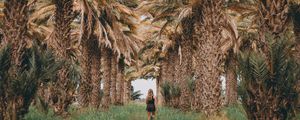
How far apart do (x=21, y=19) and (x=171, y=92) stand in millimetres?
14302

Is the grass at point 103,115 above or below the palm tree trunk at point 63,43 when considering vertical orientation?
below

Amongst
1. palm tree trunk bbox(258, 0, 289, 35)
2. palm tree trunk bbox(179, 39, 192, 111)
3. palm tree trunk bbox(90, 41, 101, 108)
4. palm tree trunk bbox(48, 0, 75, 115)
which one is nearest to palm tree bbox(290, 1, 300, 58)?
palm tree trunk bbox(179, 39, 192, 111)

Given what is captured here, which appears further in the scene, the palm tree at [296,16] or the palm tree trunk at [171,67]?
the palm tree trunk at [171,67]

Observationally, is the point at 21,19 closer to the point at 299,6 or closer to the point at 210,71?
the point at 210,71

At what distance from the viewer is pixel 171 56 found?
34.4 metres

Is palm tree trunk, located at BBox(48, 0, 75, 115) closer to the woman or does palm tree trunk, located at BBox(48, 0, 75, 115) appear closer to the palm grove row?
the palm grove row

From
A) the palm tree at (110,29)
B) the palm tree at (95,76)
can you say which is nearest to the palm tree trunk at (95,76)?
the palm tree at (95,76)

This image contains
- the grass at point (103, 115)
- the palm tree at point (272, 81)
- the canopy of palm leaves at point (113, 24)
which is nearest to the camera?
the palm tree at point (272, 81)

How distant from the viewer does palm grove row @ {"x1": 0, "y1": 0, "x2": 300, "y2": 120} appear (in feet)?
35.6

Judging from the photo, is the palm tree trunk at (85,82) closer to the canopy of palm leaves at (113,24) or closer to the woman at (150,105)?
the canopy of palm leaves at (113,24)

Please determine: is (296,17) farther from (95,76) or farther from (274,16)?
(274,16)

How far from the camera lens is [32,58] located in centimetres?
1355

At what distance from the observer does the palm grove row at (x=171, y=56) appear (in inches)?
427


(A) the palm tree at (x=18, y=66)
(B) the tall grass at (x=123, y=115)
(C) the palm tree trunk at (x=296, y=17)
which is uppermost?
(C) the palm tree trunk at (x=296, y=17)
